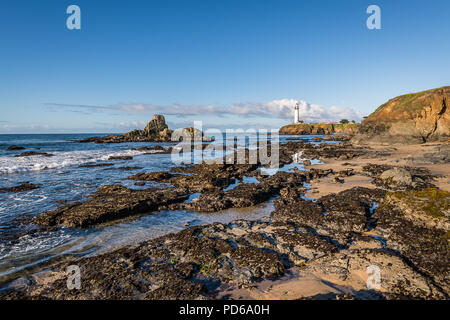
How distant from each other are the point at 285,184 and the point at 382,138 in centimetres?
3420

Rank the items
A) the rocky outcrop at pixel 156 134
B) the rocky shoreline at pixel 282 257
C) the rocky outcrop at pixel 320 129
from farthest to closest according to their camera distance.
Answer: the rocky outcrop at pixel 320 129
the rocky outcrop at pixel 156 134
the rocky shoreline at pixel 282 257

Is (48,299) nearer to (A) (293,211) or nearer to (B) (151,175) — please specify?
(A) (293,211)

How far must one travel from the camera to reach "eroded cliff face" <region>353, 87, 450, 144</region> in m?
32.8

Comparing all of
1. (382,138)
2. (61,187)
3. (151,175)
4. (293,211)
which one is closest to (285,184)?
(293,211)

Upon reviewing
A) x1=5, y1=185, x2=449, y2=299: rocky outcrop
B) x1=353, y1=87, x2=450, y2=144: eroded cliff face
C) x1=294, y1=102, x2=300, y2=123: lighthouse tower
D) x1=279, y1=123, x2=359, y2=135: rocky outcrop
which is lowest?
x1=5, y1=185, x2=449, y2=299: rocky outcrop

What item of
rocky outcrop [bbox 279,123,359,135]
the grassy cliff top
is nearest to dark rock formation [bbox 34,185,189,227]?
the grassy cliff top

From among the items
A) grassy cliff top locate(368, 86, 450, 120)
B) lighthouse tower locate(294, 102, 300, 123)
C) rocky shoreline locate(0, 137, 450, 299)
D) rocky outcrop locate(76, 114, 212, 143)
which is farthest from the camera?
lighthouse tower locate(294, 102, 300, 123)

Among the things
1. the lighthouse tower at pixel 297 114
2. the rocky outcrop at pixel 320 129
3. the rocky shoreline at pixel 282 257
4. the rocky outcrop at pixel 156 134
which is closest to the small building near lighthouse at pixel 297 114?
the lighthouse tower at pixel 297 114

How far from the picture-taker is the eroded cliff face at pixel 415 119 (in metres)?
32.8

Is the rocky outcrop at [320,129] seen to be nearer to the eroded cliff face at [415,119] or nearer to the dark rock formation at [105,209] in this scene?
the eroded cliff face at [415,119]

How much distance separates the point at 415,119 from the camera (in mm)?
34188

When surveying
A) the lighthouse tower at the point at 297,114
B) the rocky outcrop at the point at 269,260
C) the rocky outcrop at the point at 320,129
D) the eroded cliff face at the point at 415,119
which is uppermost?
the lighthouse tower at the point at 297,114

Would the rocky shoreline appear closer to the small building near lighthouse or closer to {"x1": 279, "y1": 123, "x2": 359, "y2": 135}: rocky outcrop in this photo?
{"x1": 279, "y1": 123, "x2": 359, "y2": 135}: rocky outcrop

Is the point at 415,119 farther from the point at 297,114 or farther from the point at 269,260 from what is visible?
the point at 297,114
